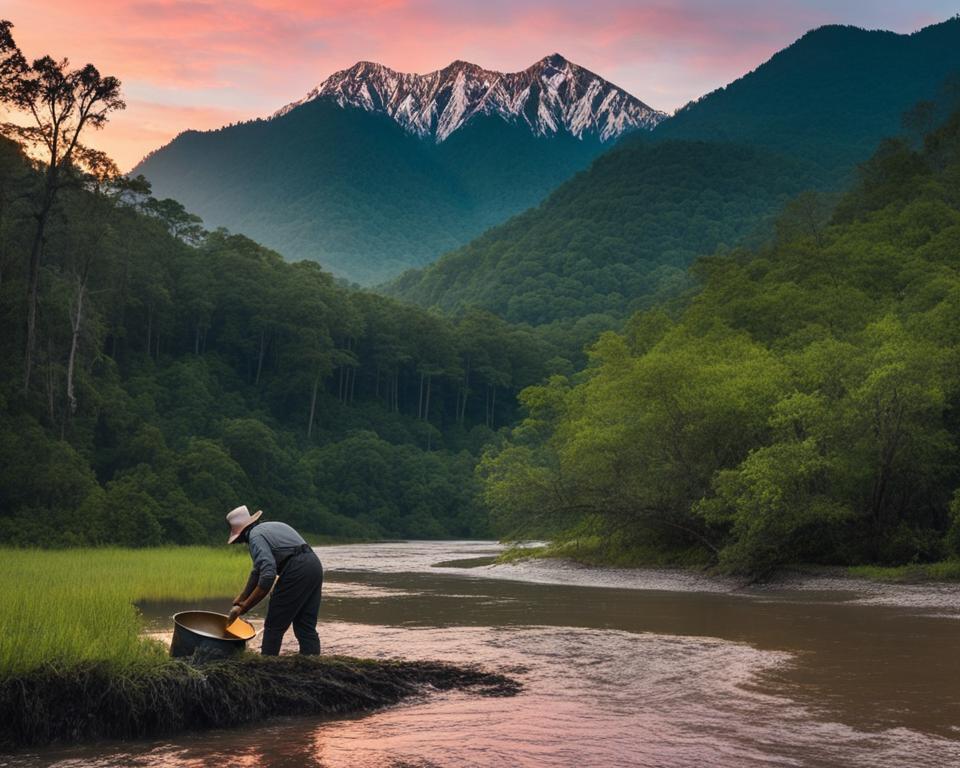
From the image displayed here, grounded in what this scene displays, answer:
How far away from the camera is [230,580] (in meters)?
28.6

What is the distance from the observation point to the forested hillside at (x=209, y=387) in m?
51.3

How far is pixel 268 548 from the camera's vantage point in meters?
12.7

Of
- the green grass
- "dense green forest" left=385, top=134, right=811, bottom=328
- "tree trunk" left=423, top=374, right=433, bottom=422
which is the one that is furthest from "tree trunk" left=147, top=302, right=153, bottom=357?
the green grass

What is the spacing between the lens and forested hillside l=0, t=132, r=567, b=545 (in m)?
51.3

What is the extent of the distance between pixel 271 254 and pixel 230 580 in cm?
9689

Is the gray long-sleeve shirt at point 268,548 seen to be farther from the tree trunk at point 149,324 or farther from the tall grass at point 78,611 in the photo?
the tree trunk at point 149,324

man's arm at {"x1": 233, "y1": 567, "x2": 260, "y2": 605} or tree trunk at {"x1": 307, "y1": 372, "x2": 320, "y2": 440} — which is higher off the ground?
tree trunk at {"x1": 307, "y1": 372, "x2": 320, "y2": 440}

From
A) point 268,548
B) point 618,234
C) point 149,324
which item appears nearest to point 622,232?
point 618,234

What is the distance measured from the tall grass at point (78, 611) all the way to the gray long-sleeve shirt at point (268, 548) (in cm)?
139

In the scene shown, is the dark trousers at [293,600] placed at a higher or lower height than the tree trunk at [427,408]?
lower

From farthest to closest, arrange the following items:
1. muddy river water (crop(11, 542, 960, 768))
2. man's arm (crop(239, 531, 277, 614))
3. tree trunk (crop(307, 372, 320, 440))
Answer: tree trunk (crop(307, 372, 320, 440)) → man's arm (crop(239, 531, 277, 614)) → muddy river water (crop(11, 542, 960, 768))

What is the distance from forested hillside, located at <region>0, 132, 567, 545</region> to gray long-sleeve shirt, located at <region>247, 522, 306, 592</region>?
35108mm

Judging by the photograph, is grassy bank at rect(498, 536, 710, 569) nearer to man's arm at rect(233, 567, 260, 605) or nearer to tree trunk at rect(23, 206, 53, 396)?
tree trunk at rect(23, 206, 53, 396)

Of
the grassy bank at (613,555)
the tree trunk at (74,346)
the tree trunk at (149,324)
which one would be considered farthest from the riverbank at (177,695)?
the tree trunk at (149,324)
